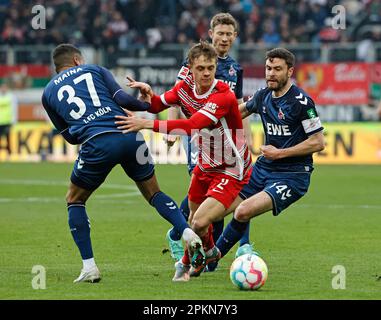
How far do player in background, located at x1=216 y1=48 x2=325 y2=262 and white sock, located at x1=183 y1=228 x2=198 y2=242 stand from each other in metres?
0.69

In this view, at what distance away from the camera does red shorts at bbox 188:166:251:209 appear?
365 inches

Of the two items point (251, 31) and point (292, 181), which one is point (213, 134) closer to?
point (292, 181)

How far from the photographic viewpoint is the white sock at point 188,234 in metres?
8.73

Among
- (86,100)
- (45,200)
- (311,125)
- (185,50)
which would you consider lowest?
(45,200)

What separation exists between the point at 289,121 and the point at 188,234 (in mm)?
1671

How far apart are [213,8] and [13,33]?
21.8 feet

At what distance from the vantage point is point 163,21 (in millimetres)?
32188

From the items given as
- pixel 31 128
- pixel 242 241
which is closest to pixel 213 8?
pixel 31 128

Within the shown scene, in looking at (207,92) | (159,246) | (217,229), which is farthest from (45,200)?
(207,92)

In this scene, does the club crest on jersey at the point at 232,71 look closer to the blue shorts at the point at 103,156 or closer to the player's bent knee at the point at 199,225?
the blue shorts at the point at 103,156

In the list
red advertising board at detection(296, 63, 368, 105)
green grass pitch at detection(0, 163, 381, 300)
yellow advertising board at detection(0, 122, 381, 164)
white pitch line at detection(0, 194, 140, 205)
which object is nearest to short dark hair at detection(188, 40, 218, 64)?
green grass pitch at detection(0, 163, 381, 300)

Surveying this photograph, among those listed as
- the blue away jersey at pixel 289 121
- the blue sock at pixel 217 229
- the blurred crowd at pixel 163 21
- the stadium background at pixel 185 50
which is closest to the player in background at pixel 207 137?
the blue away jersey at pixel 289 121

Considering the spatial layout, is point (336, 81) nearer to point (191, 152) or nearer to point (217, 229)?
point (191, 152)

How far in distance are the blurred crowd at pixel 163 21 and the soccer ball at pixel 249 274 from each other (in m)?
21.5
